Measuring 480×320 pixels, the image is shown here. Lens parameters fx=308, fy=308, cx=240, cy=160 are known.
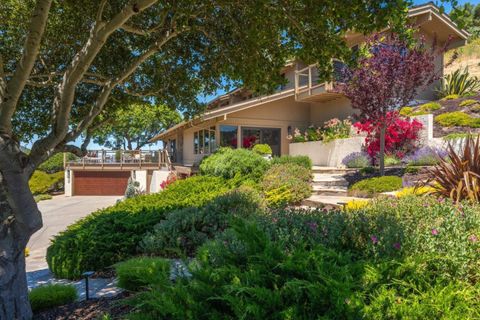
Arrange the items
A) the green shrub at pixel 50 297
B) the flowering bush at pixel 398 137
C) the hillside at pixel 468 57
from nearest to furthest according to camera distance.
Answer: the green shrub at pixel 50 297, the flowering bush at pixel 398 137, the hillside at pixel 468 57

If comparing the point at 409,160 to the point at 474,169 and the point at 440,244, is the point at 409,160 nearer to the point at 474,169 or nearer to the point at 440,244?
the point at 474,169

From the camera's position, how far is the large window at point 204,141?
17889mm

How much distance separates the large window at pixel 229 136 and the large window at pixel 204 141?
0.58m

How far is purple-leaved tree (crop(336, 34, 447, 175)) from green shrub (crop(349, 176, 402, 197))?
177cm

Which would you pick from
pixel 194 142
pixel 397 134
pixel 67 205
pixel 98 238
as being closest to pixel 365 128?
pixel 397 134

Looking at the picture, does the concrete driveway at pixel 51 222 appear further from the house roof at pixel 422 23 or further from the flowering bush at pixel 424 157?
the flowering bush at pixel 424 157

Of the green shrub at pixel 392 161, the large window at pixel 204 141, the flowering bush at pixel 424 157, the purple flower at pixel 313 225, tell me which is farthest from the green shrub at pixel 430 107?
the purple flower at pixel 313 225

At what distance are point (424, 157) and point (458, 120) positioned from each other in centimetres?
358

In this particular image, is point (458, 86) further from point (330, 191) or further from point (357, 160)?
point (330, 191)

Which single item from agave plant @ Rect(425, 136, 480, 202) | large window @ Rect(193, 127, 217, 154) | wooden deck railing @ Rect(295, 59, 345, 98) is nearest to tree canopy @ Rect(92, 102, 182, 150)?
large window @ Rect(193, 127, 217, 154)

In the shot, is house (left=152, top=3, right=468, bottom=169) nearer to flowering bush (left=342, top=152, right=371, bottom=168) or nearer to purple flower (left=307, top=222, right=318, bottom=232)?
flowering bush (left=342, top=152, right=371, bottom=168)

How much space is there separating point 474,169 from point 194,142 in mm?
17090

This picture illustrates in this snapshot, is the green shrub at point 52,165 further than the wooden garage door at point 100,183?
Yes

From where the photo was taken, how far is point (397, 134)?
1131 cm
